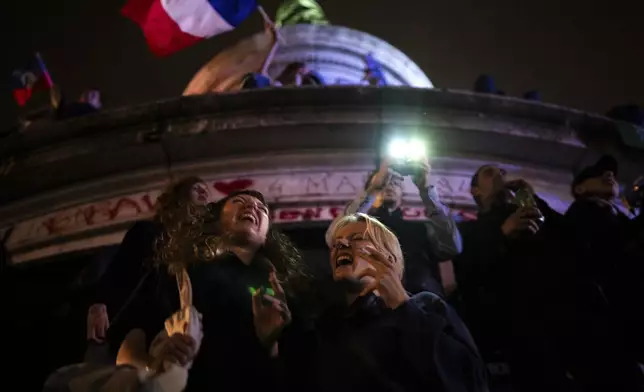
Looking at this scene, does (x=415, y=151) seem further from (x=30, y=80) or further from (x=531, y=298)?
(x=30, y=80)

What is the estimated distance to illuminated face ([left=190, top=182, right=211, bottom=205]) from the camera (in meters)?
5.15

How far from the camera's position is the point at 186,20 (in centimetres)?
887

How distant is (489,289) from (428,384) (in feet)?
5.60

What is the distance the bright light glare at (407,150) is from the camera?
5.88 m

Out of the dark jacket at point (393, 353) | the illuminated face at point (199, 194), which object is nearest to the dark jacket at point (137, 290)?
the illuminated face at point (199, 194)

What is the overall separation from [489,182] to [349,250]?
1817 mm

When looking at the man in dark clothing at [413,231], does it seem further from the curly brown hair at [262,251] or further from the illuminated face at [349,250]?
the illuminated face at [349,250]

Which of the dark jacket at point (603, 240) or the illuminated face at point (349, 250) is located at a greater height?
the dark jacket at point (603, 240)

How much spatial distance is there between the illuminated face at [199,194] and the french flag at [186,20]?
13.7ft

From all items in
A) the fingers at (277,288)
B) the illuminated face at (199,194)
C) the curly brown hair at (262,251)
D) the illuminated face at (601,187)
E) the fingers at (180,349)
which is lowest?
the fingers at (180,349)

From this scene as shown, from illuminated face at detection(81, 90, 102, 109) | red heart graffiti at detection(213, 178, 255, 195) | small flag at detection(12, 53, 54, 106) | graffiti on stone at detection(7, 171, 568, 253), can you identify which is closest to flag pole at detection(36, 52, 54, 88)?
small flag at detection(12, 53, 54, 106)

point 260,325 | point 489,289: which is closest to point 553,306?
point 489,289

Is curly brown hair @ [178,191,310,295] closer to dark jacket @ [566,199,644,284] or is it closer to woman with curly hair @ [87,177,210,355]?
woman with curly hair @ [87,177,210,355]

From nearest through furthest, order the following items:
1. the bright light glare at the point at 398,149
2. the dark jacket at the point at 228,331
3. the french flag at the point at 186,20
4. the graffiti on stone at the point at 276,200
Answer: the dark jacket at the point at 228,331, the bright light glare at the point at 398,149, the graffiti on stone at the point at 276,200, the french flag at the point at 186,20
